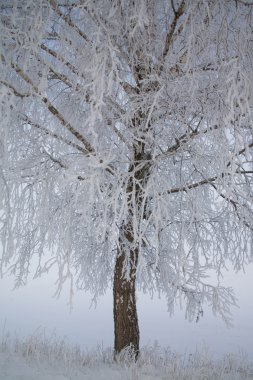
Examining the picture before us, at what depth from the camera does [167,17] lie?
5395 mm

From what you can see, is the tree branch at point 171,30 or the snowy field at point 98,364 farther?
the tree branch at point 171,30

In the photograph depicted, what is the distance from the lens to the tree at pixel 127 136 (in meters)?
4.29

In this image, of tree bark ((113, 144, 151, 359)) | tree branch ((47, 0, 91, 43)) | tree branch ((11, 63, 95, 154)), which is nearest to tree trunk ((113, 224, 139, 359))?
tree bark ((113, 144, 151, 359))

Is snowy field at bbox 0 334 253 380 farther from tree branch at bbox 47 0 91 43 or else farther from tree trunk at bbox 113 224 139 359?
tree branch at bbox 47 0 91 43

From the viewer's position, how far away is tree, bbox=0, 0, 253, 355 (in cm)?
429

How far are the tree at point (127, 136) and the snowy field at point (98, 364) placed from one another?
1.84 feet

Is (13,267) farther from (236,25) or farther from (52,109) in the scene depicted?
(236,25)

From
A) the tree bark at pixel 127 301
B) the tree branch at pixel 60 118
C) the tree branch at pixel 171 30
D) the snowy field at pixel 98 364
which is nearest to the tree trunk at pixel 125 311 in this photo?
the tree bark at pixel 127 301

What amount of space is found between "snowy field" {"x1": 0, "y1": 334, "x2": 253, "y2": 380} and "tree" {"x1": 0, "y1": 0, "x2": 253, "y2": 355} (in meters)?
0.56

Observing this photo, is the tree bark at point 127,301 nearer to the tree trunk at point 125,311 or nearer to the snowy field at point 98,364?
the tree trunk at point 125,311

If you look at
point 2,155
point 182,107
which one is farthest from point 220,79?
point 2,155

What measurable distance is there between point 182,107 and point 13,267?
13.7 feet

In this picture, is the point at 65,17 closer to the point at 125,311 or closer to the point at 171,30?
the point at 171,30

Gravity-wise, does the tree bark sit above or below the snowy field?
above
